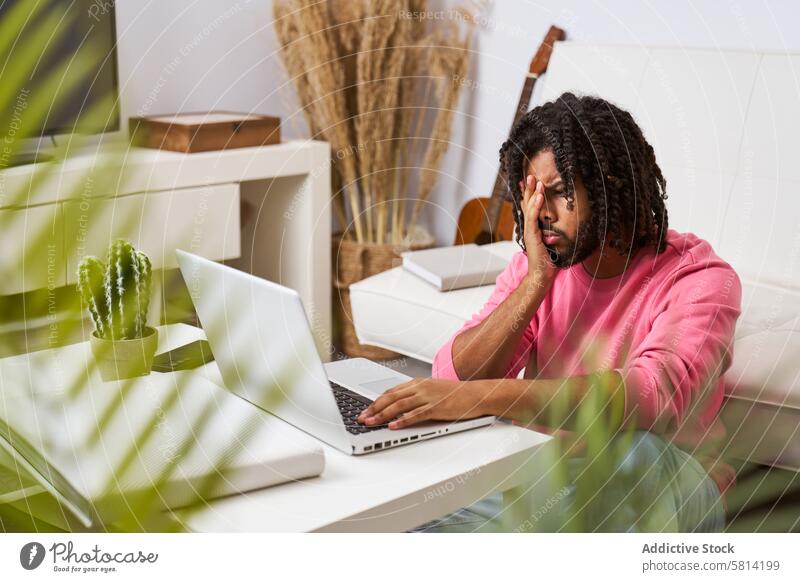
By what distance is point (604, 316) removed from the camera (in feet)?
→ 3.92

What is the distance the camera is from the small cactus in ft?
3.26

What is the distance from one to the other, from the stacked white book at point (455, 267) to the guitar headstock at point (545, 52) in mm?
591

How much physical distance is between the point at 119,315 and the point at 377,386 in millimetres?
288

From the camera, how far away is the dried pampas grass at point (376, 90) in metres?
2.37

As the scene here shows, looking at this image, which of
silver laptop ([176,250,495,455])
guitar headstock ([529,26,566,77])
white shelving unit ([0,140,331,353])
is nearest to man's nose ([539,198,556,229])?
silver laptop ([176,250,495,455])

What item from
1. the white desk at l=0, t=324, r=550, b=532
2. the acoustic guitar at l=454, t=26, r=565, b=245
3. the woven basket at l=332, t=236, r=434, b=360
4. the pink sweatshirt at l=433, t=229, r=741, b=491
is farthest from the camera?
the woven basket at l=332, t=236, r=434, b=360

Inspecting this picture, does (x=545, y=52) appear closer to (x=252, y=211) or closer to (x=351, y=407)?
(x=252, y=211)

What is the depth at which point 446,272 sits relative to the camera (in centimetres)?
180

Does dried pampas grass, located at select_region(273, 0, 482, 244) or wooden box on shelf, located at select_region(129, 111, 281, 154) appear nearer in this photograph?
wooden box on shelf, located at select_region(129, 111, 281, 154)

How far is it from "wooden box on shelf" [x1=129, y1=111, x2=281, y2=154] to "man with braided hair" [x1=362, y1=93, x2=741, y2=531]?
1.07 meters

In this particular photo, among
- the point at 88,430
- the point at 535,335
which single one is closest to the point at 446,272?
the point at 535,335

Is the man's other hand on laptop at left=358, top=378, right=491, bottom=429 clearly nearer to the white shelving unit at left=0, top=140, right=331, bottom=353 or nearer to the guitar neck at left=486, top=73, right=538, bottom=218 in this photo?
the white shelving unit at left=0, top=140, right=331, bottom=353

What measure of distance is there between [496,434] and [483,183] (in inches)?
67.8
